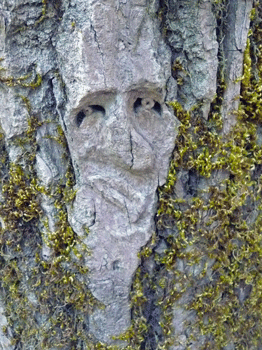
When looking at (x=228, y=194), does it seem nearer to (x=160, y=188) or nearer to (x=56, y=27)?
(x=160, y=188)

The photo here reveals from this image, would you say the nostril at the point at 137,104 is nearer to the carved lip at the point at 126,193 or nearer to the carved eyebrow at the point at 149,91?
the carved eyebrow at the point at 149,91

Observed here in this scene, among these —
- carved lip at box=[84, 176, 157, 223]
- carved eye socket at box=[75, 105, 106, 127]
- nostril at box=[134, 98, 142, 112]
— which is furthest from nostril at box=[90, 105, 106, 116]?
carved lip at box=[84, 176, 157, 223]

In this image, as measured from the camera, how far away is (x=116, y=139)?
4.29ft

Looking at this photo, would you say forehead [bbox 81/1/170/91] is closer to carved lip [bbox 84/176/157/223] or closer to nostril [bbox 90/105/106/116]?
nostril [bbox 90/105/106/116]

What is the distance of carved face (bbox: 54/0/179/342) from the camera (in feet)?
4.05

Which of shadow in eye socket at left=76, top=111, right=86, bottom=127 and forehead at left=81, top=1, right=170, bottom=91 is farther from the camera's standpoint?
shadow in eye socket at left=76, top=111, right=86, bottom=127

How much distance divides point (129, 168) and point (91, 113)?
238 mm

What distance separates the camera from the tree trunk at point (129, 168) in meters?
1.27

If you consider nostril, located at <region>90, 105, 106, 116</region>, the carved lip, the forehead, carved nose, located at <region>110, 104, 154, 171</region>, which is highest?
the forehead

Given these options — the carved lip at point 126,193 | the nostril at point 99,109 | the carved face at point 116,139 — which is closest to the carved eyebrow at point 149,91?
the carved face at point 116,139

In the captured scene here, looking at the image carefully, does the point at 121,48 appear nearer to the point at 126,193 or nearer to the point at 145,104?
the point at 145,104

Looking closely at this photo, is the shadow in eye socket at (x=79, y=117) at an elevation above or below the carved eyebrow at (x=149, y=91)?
below

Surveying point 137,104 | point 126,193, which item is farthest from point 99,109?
point 126,193

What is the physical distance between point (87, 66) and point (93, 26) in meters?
0.13
